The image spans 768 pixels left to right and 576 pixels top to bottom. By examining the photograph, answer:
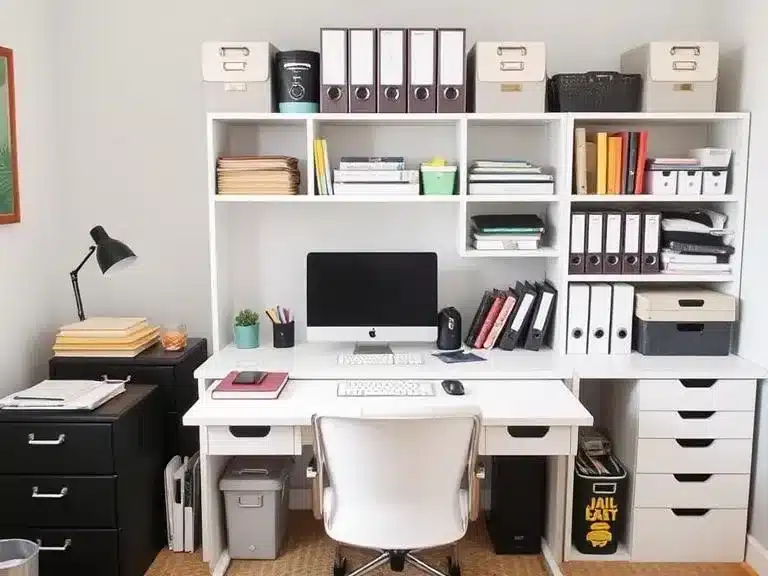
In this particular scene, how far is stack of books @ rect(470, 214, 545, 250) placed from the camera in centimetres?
319

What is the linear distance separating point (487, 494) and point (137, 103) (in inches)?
91.0

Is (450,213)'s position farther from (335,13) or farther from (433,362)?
(335,13)

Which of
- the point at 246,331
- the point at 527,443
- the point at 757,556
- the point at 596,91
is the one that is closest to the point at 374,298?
the point at 246,331

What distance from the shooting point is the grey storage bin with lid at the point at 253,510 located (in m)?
3.01

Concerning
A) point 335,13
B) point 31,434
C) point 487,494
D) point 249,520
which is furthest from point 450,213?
point 31,434

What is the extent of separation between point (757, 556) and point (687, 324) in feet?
2.94

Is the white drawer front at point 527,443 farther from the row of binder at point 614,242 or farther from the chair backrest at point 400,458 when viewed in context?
the row of binder at point 614,242

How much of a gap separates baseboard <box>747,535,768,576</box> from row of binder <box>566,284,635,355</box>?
2.76 ft

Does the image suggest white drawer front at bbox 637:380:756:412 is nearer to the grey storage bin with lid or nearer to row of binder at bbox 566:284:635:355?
row of binder at bbox 566:284:635:355

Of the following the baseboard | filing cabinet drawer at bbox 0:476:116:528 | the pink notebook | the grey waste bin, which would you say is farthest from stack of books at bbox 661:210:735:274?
the grey waste bin

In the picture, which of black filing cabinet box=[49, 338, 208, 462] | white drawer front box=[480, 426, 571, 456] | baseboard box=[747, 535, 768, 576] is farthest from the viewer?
black filing cabinet box=[49, 338, 208, 462]

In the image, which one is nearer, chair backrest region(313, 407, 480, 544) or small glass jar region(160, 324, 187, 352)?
chair backrest region(313, 407, 480, 544)

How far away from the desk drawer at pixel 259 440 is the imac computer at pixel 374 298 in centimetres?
68

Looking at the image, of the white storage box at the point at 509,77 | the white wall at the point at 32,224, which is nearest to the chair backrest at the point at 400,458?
the white storage box at the point at 509,77
